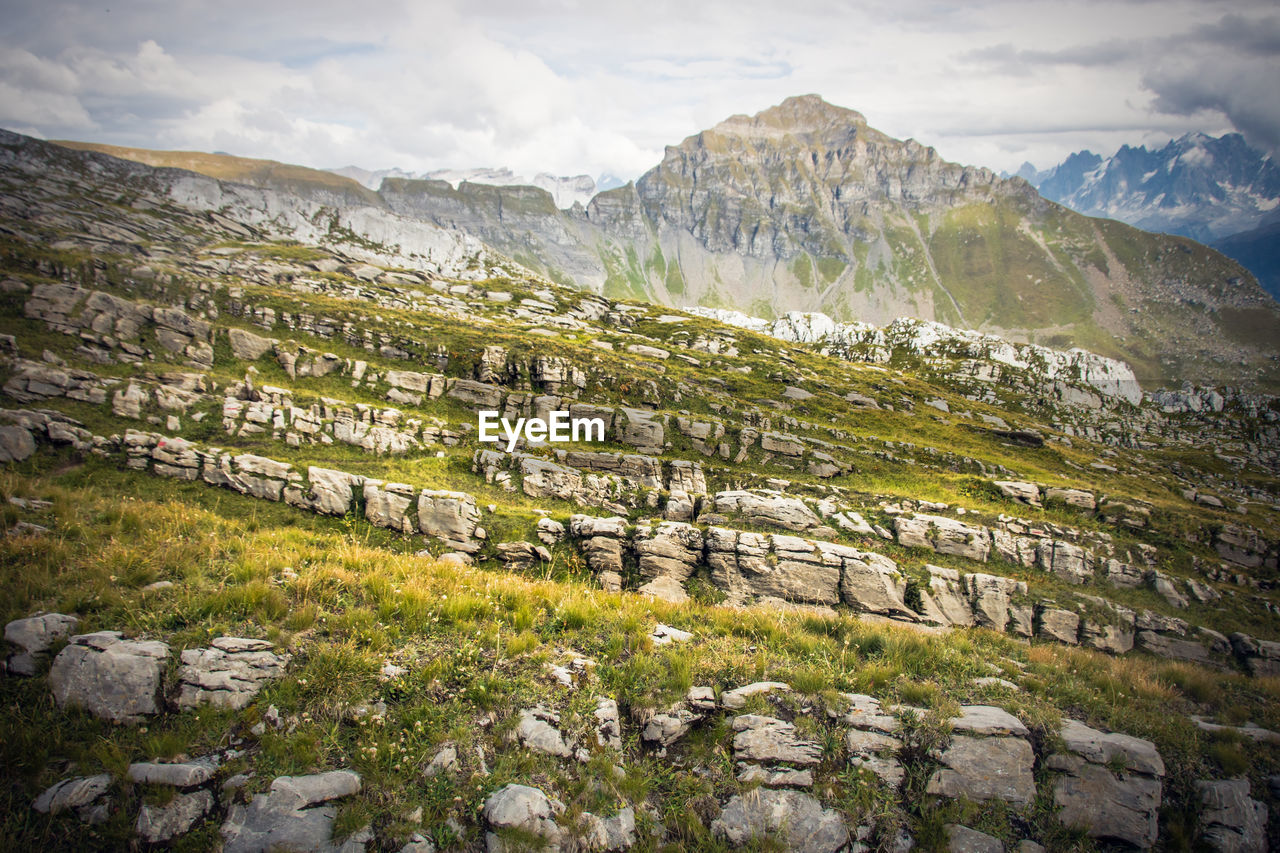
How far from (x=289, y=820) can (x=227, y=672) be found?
216 cm

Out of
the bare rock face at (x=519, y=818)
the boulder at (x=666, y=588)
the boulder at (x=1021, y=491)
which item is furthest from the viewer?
the boulder at (x=1021, y=491)

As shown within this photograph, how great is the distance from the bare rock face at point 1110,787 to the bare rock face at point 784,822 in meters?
3.05

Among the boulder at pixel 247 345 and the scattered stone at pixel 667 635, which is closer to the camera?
the scattered stone at pixel 667 635

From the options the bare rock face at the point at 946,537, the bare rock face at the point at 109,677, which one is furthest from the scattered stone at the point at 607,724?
the bare rock face at the point at 946,537

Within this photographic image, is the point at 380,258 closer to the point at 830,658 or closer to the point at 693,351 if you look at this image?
the point at 693,351

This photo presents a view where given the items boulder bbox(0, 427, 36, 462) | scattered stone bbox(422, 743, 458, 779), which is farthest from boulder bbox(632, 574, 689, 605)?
boulder bbox(0, 427, 36, 462)

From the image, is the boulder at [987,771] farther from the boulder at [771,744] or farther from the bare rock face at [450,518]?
the bare rock face at [450,518]

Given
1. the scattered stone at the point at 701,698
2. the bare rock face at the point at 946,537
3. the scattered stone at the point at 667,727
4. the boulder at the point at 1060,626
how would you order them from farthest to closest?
the bare rock face at the point at 946,537 < the boulder at the point at 1060,626 < the scattered stone at the point at 701,698 < the scattered stone at the point at 667,727

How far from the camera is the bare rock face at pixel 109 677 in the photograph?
15.9 ft

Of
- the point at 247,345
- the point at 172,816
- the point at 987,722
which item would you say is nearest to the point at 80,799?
the point at 172,816

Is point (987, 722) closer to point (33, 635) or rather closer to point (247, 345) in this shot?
point (33, 635)

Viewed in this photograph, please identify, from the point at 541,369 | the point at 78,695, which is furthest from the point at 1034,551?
the point at 541,369

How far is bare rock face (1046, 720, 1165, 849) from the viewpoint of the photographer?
5645mm

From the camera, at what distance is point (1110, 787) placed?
5949 millimetres
